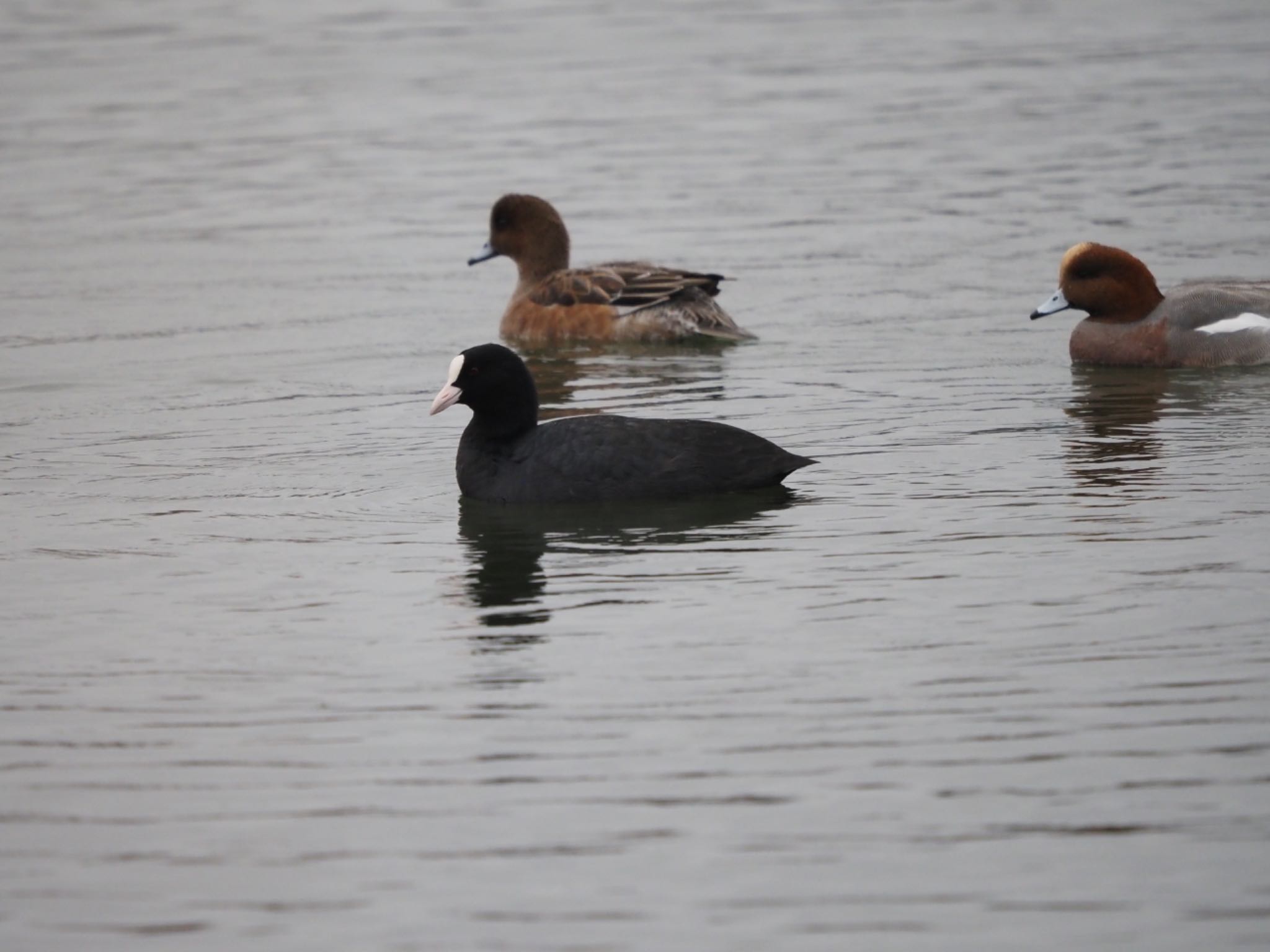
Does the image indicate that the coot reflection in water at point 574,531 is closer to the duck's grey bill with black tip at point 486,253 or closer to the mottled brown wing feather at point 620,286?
the mottled brown wing feather at point 620,286

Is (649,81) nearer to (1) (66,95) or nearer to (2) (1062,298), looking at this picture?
(1) (66,95)

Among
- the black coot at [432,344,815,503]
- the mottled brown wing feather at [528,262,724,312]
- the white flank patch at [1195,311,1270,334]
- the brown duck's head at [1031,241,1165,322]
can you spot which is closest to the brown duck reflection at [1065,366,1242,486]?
the white flank patch at [1195,311,1270,334]

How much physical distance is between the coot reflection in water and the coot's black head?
46 cm

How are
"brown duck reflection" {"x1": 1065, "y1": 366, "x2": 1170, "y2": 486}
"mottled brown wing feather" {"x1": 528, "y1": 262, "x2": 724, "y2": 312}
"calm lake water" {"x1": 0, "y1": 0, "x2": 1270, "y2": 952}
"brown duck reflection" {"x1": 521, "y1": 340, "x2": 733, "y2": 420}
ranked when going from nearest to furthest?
"calm lake water" {"x1": 0, "y1": 0, "x2": 1270, "y2": 952}
"brown duck reflection" {"x1": 1065, "y1": 366, "x2": 1170, "y2": 486}
"brown duck reflection" {"x1": 521, "y1": 340, "x2": 733, "y2": 420}
"mottled brown wing feather" {"x1": 528, "y1": 262, "x2": 724, "y2": 312}

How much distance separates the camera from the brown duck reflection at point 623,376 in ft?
48.2

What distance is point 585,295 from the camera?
56.9ft

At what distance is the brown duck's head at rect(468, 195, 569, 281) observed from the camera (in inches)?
726

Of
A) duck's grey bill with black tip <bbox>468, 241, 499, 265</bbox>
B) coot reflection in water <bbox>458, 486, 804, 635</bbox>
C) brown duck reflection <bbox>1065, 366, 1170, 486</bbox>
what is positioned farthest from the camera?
duck's grey bill with black tip <bbox>468, 241, 499, 265</bbox>

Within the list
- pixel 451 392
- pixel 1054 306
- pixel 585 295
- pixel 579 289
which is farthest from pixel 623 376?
pixel 451 392

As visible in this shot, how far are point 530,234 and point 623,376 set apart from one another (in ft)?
10.1

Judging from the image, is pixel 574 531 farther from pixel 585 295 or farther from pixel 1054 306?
pixel 585 295

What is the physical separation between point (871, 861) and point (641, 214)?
17.7 m

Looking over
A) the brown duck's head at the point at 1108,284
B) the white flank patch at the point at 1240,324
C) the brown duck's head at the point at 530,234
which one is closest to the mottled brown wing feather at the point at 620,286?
the brown duck's head at the point at 530,234

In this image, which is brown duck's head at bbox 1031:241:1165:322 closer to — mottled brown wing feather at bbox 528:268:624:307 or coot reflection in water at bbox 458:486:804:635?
mottled brown wing feather at bbox 528:268:624:307
